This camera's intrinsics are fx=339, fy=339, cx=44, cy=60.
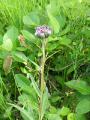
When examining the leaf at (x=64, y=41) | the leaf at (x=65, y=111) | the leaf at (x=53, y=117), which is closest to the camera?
the leaf at (x=53, y=117)

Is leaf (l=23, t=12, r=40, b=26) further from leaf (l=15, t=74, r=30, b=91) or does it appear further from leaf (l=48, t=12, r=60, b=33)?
leaf (l=15, t=74, r=30, b=91)

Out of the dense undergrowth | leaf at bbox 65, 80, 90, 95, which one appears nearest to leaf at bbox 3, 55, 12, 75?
the dense undergrowth

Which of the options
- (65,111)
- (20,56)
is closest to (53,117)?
(65,111)

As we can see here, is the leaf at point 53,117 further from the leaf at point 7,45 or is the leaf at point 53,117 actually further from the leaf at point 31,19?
the leaf at point 31,19

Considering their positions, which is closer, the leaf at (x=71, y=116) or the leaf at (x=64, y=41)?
the leaf at (x=71, y=116)

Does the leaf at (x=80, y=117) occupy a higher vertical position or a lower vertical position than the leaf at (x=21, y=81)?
lower

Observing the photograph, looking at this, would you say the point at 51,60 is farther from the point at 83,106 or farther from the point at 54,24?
the point at 83,106

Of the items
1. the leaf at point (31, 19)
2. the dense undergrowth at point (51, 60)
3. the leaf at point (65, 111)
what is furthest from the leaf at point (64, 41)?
the leaf at point (65, 111)
